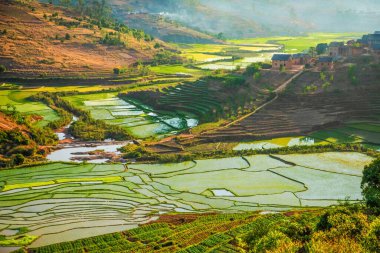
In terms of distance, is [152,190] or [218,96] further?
[218,96]

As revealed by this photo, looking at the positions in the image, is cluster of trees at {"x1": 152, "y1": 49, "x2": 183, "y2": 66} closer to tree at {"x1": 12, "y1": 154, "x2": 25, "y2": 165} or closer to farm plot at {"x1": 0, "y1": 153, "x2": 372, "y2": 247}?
tree at {"x1": 12, "y1": 154, "x2": 25, "y2": 165}

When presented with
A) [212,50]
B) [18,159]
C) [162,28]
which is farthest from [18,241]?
[162,28]

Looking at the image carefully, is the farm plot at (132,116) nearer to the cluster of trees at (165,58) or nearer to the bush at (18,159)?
the bush at (18,159)

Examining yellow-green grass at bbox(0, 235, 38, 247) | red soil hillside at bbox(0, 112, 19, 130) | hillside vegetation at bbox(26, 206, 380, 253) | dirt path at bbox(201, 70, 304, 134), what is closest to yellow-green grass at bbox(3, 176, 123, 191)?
hillside vegetation at bbox(26, 206, 380, 253)

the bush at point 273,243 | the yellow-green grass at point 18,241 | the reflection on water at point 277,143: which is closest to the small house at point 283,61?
the reflection on water at point 277,143

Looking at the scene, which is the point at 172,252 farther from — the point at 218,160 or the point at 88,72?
the point at 88,72

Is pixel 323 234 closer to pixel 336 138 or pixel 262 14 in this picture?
pixel 336 138

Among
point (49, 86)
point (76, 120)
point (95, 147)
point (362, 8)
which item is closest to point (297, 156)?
point (95, 147)
